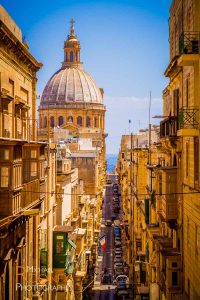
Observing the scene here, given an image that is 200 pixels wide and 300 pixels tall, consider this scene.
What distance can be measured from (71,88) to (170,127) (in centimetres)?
7509

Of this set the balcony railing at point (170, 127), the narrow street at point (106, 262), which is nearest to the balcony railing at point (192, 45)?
the balcony railing at point (170, 127)

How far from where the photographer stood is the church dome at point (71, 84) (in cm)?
9448

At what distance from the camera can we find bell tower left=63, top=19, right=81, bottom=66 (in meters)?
98.5

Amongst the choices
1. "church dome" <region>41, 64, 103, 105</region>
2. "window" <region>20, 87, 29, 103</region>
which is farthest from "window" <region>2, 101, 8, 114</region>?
"church dome" <region>41, 64, 103, 105</region>

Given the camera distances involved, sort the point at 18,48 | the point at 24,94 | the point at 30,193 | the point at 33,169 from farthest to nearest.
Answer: the point at 24,94
the point at 18,48
the point at 33,169
the point at 30,193

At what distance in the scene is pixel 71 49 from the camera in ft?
326

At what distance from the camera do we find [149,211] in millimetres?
32156

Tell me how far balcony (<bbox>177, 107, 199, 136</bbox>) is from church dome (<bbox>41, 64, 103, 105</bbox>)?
77119mm

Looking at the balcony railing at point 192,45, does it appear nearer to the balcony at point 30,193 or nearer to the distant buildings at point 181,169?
the distant buildings at point 181,169

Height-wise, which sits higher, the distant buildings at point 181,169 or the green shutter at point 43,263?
the distant buildings at point 181,169

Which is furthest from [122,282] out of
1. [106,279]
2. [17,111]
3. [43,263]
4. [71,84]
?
[71,84]

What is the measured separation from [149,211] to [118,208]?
55.7 meters

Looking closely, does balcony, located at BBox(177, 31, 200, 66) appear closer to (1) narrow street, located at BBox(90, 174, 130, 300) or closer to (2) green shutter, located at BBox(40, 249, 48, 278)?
(2) green shutter, located at BBox(40, 249, 48, 278)

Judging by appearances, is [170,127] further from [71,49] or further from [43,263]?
[71,49]
